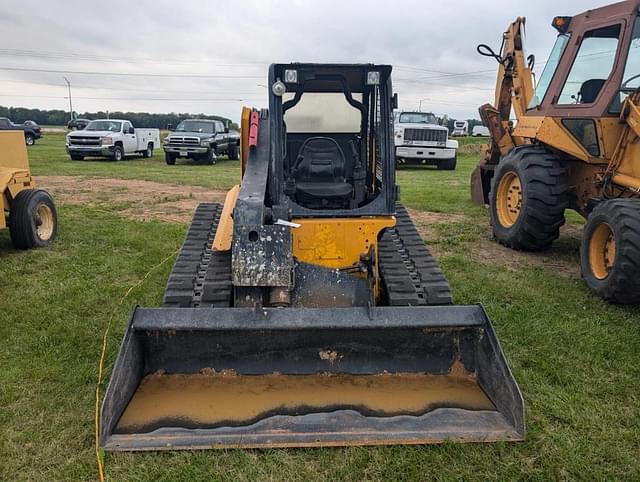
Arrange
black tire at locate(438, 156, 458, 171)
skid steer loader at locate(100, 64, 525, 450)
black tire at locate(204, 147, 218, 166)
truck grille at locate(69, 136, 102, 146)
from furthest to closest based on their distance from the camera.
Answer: black tire at locate(204, 147, 218, 166), truck grille at locate(69, 136, 102, 146), black tire at locate(438, 156, 458, 171), skid steer loader at locate(100, 64, 525, 450)

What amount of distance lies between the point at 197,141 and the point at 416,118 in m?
8.17

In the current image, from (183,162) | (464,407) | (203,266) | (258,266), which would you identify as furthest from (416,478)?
(183,162)

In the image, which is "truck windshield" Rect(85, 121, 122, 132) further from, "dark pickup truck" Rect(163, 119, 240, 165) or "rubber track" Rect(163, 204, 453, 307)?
"rubber track" Rect(163, 204, 453, 307)

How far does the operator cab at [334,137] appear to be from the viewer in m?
4.17

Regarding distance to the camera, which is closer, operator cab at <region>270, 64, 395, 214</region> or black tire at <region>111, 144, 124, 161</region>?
operator cab at <region>270, 64, 395, 214</region>

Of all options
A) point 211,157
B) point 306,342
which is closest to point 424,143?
point 211,157

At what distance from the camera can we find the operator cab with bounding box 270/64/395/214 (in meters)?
4.17

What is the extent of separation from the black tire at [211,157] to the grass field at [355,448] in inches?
545

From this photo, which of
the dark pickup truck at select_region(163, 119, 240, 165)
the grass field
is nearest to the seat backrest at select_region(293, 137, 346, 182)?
the grass field

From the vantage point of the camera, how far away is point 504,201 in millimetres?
7535

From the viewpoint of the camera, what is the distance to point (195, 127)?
2212 centimetres

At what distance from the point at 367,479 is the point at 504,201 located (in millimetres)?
5544

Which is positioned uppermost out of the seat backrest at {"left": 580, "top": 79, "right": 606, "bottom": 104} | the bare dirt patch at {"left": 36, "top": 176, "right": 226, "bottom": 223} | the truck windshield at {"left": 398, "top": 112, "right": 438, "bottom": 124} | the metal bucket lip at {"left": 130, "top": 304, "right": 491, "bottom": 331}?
the seat backrest at {"left": 580, "top": 79, "right": 606, "bottom": 104}

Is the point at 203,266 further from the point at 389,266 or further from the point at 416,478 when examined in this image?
the point at 416,478
